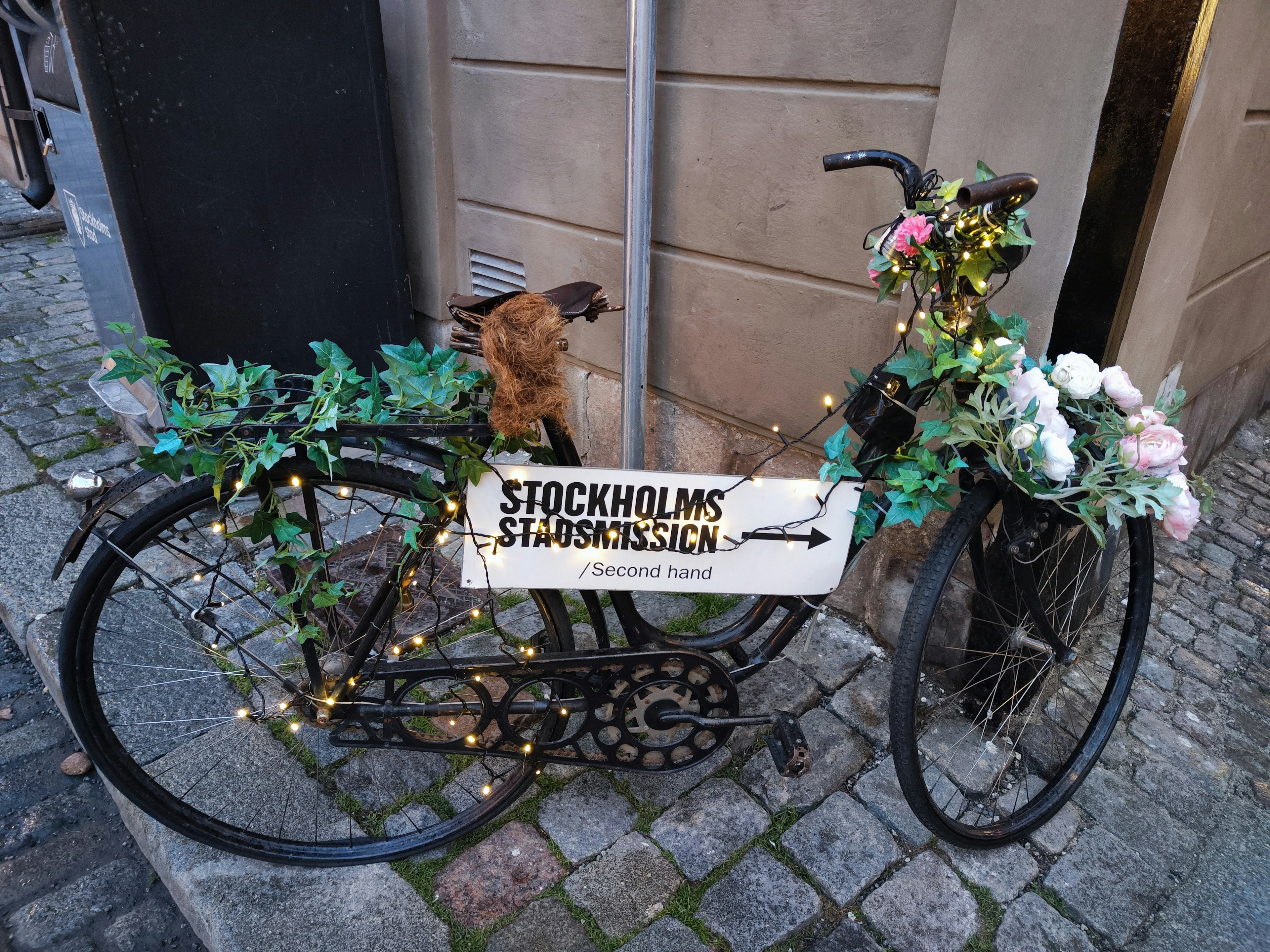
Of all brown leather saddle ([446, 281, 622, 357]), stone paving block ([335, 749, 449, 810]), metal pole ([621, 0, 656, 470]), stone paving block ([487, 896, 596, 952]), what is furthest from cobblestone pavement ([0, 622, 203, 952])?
metal pole ([621, 0, 656, 470])

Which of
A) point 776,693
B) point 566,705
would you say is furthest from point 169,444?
point 776,693

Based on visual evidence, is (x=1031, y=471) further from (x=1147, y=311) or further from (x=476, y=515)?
(x=476, y=515)

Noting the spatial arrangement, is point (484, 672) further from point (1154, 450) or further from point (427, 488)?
point (1154, 450)

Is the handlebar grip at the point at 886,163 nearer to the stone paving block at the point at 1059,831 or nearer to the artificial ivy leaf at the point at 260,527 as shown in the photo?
the artificial ivy leaf at the point at 260,527

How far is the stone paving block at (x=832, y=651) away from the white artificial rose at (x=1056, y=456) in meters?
1.13

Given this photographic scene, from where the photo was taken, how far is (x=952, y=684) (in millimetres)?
2730

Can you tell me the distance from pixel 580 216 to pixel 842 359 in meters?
1.25

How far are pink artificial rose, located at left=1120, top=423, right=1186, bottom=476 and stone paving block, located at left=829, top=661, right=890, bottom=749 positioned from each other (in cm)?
105

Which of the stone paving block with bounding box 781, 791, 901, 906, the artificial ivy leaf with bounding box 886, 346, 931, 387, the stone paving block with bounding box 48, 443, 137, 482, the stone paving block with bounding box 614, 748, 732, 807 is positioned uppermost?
the artificial ivy leaf with bounding box 886, 346, 931, 387

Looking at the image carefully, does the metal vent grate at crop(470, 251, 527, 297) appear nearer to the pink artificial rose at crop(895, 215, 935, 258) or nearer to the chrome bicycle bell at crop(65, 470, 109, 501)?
the chrome bicycle bell at crop(65, 470, 109, 501)

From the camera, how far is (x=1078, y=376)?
5.89ft

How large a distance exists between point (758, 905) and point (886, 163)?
1.80 meters

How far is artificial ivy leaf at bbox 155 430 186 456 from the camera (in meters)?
1.63

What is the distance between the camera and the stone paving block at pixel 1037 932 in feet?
6.41
